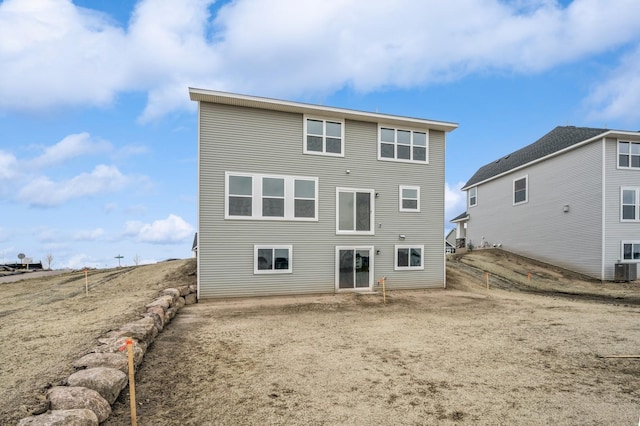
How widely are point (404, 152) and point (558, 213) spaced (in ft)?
40.9

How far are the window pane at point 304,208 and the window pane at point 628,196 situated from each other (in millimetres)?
17384

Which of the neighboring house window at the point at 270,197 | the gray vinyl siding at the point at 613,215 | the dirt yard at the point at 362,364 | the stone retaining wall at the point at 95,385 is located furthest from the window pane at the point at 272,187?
the gray vinyl siding at the point at 613,215

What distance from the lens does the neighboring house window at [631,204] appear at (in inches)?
736

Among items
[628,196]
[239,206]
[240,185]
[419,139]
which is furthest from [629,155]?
[239,206]

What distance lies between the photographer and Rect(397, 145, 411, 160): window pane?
15477 mm

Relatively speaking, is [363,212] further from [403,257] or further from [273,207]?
[273,207]

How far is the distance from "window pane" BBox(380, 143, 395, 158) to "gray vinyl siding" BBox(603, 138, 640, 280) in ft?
40.8

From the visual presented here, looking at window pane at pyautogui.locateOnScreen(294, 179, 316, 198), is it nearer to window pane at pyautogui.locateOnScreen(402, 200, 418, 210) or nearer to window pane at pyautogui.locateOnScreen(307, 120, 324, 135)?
window pane at pyautogui.locateOnScreen(307, 120, 324, 135)

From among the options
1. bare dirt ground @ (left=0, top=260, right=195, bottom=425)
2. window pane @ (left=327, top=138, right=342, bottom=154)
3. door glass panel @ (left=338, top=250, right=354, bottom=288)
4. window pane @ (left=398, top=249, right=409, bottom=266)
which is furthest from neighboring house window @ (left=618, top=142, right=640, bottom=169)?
bare dirt ground @ (left=0, top=260, right=195, bottom=425)

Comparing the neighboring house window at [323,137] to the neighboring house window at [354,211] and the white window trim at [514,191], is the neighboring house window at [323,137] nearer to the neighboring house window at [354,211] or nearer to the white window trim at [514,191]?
the neighboring house window at [354,211]

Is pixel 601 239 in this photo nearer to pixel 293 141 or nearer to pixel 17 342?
pixel 293 141

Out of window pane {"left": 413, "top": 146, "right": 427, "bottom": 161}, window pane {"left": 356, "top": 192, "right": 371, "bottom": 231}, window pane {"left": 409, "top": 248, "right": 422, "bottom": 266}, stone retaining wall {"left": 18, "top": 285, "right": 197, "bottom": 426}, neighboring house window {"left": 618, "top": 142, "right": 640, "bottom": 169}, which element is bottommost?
stone retaining wall {"left": 18, "top": 285, "right": 197, "bottom": 426}

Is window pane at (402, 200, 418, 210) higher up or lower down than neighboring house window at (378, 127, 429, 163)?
lower down

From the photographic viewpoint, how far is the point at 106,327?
7.74m
